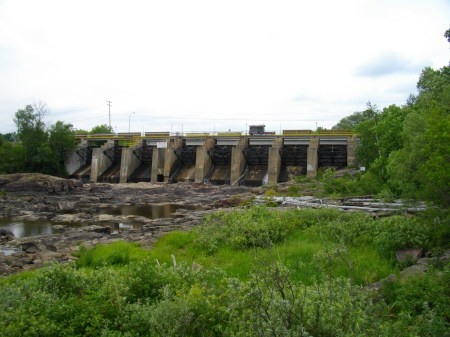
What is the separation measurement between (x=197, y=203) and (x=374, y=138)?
13426 millimetres

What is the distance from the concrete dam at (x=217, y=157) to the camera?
34719 millimetres

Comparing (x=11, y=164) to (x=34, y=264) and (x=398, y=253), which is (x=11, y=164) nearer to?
(x=34, y=264)

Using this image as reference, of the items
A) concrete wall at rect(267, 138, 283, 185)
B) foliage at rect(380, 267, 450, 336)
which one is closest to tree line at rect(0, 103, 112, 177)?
concrete wall at rect(267, 138, 283, 185)

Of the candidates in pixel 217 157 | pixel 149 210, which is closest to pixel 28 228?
pixel 149 210

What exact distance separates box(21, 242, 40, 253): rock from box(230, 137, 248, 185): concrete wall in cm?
2283

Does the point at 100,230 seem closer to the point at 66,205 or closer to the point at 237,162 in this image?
the point at 66,205

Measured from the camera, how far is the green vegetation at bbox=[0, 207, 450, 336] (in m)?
4.07

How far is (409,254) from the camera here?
8.09 meters

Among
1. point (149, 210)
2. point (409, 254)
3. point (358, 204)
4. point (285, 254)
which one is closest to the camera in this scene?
point (409, 254)

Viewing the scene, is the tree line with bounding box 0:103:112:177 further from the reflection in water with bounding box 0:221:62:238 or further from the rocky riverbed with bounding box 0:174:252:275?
the reflection in water with bounding box 0:221:62:238

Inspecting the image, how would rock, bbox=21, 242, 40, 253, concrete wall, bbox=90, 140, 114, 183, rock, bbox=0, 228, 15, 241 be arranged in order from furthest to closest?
concrete wall, bbox=90, 140, 114, 183 < rock, bbox=0, 228, 15, 241 < rock, bbox=21, 242, 40, 253

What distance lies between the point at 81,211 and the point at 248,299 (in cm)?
2309

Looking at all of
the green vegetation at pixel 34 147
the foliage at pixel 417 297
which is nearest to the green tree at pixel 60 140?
the green vegetation at pixel 34 147

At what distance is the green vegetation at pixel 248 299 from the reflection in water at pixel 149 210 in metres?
13.9
